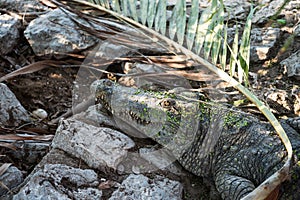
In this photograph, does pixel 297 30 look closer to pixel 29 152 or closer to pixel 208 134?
pixel 208 134

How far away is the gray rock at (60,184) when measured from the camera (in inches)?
114

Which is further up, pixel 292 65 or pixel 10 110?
pixel 292 65

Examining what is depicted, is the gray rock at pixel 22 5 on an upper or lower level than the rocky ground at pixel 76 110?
upper

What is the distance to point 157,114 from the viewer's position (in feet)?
11.9

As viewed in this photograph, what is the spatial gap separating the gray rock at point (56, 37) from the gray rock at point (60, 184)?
1.77 m

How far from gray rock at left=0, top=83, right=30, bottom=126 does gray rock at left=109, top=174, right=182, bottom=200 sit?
1.36 metres


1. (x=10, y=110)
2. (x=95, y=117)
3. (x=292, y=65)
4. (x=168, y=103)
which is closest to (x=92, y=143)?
(x=95, y=117)

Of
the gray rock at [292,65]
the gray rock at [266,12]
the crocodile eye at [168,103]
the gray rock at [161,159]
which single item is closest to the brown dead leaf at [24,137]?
the gray rock at [161,159]

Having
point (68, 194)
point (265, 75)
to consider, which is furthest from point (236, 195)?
point (265, 75)

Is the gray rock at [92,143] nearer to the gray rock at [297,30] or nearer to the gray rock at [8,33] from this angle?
the gray rock at [8,33]

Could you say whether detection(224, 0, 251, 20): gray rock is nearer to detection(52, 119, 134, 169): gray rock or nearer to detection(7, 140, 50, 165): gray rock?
detection(52, 119, 134, 169): gray rock

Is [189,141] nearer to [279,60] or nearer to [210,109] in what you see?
[210,109]

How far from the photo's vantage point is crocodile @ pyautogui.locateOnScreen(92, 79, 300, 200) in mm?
3188

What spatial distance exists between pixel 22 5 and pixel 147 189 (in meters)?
3.10
